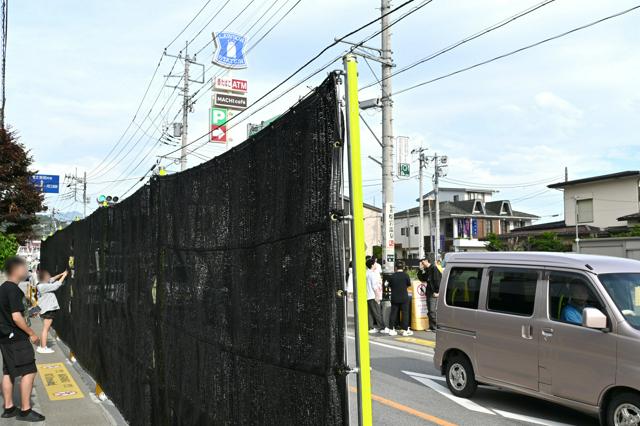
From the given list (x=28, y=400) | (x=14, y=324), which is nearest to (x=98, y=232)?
(x=14, y=324)

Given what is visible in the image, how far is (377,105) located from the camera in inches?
649

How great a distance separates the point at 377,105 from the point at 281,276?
580 inches

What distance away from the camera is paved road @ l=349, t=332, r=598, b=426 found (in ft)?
21.2

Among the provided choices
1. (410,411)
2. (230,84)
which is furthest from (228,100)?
(410,411)

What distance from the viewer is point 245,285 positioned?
270cm

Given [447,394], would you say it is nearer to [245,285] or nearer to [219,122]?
[245,285]

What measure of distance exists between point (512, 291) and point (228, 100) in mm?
28268

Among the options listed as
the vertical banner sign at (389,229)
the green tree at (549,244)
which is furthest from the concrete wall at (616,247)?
the green tree at (549,244)

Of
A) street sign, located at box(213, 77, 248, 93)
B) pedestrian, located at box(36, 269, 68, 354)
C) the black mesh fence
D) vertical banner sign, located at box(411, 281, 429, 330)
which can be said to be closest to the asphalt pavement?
the black mesh fence

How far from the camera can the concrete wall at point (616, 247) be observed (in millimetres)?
15922

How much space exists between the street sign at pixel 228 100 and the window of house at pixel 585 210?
85.9 ft

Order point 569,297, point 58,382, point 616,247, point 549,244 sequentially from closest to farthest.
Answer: point 569,297, point 58,382, point 616,247, point 549,244

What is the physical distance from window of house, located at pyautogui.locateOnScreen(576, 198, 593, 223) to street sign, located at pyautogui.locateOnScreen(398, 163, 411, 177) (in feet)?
90.7

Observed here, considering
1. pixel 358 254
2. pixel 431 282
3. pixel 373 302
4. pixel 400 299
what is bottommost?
pixel 373 302
